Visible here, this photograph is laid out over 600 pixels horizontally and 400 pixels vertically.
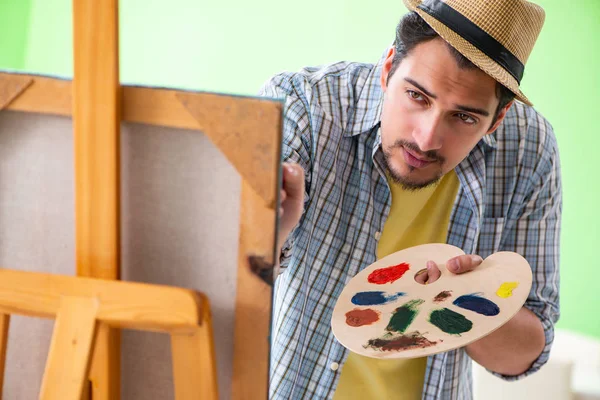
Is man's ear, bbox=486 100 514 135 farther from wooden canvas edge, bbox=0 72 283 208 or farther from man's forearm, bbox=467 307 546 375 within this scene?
wooden canvas edge, bbox=0 72 283 208

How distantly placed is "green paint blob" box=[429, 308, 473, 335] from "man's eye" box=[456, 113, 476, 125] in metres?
0.39

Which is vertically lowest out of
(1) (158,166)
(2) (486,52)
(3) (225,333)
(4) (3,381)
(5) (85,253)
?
(4) (3,381)

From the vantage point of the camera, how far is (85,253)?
3.04 ft

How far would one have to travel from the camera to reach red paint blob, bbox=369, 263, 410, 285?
3.97 feet

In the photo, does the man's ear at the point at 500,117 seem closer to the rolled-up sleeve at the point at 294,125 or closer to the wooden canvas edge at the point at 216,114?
the rolled-up sleeve at the point at 294,125

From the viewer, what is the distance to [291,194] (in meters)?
1.06

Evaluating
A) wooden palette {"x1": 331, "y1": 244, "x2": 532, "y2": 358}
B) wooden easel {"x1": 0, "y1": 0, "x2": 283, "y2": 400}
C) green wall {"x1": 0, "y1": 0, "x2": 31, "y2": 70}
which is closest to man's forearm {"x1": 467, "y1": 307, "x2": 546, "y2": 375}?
wooden palette {"x1": 331, "y1": 244, "x2": 532, "y2": 358}

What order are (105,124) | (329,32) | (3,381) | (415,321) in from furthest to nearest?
(329,32) < (415,321) < (3,381) < (105,124)

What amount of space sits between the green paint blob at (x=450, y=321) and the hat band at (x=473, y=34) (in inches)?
18.9

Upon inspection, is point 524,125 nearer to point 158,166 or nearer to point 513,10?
point 513,10

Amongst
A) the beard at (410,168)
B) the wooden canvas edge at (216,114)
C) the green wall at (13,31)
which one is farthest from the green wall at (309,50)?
the wooden canvas edge at (216,114)

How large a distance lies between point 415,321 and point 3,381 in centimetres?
67

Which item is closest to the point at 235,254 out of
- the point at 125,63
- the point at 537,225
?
the point at 537,225

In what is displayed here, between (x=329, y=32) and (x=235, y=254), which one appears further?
(x=329, y=32)
